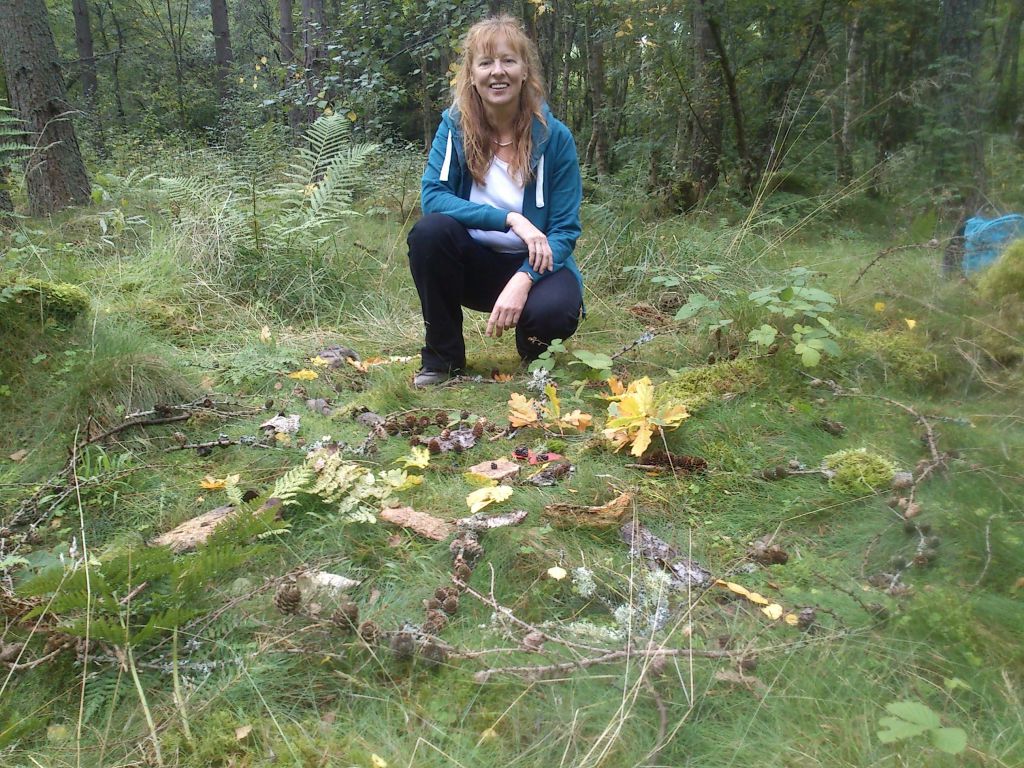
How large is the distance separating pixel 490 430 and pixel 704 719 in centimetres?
137

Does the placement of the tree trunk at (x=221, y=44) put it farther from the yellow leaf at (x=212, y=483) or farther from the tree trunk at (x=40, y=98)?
the yellow leaf at (x=212, y=483)

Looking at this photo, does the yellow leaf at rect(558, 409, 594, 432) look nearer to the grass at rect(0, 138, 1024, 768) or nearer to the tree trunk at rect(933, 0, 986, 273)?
the grass at rect(0, 138, 1024, 768)

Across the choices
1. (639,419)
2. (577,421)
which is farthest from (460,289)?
(639,419)

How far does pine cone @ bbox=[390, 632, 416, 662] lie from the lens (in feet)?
4.39

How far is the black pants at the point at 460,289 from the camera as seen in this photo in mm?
2844

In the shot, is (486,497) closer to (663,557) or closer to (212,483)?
(663,557)

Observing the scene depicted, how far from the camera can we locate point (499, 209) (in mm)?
2875

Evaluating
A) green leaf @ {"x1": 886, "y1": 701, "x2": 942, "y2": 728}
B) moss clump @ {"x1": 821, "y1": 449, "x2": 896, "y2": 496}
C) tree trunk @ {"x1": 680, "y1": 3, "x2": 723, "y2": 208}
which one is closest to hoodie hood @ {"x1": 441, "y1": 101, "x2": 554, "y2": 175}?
moss clump @ {"x1": 821, "y1": 449, "x2": 896, "y2": 496}

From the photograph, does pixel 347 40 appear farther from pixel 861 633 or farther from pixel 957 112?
pixel 861 633

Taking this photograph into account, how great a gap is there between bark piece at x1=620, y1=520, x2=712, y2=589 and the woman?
4.18 ft

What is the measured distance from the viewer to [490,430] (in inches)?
94.7

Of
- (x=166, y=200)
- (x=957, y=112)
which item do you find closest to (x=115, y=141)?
(x=166, y=200)

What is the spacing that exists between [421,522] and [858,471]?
1276 mm

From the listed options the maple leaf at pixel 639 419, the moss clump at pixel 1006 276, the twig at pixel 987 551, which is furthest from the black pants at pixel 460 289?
the twig at pixel 987 551
